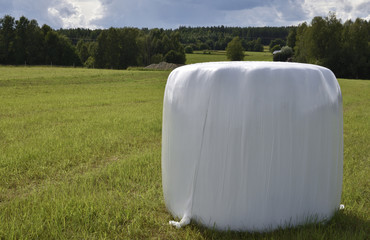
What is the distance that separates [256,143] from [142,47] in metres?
92.0

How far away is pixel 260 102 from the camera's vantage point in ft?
9.73

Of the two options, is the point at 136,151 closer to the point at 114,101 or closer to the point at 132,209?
the point at 132,209

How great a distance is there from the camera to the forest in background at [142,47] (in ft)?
194

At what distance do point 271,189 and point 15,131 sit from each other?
761cm

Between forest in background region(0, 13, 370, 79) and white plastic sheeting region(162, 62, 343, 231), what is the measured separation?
58721mm

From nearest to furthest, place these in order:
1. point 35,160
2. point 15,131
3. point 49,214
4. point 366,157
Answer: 1. point 49,214
2. point 35,160
3. point 366,157
4. point 15,131

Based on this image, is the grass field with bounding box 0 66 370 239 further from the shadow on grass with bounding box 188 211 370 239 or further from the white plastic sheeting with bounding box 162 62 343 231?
the white plastic sheeting with bounding box 162 62 343 231

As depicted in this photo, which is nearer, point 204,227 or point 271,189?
point 271,189

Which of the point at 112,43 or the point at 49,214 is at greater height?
the point at 112,43

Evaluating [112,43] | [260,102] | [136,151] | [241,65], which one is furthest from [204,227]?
[112,43]

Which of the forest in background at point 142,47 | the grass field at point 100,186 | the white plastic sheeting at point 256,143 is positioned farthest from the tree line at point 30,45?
the white plastic sheeting at point 256,143

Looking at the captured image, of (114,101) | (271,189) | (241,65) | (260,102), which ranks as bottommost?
(114,101)

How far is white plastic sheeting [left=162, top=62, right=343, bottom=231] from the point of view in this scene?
2.98m

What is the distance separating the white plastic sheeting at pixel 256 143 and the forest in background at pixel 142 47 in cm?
5872
